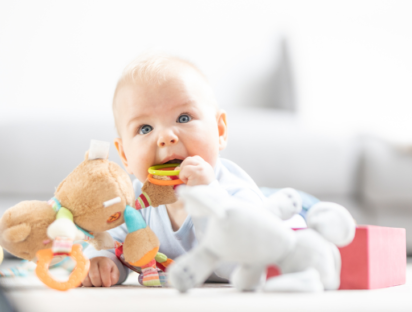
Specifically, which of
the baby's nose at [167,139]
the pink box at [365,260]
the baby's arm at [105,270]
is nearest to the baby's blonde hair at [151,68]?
the baby's nose at [167,139]

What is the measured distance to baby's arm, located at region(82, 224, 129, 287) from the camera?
0.75 metres

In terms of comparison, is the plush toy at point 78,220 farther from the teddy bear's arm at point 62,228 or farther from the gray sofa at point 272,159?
the gray sofa at point 272,159

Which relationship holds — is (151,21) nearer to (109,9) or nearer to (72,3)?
(109,9)

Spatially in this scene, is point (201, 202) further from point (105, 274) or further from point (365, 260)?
point (105, 274)

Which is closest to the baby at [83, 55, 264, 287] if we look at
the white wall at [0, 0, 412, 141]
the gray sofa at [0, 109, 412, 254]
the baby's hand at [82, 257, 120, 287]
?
the baby's hand at [82, 257, 120, 287]

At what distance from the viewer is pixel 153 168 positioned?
2.37 feet

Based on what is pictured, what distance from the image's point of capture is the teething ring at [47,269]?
0.57m

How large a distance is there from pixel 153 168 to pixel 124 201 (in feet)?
0.37

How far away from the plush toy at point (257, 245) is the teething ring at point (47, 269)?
0.58 feet

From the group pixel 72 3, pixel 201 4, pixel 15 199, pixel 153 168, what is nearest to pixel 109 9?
pixel 72 3

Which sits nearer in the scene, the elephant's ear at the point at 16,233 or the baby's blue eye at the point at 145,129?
the elephant's ear at the point at 16,233

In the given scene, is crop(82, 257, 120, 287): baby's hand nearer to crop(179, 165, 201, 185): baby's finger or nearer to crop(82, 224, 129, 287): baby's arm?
crop(82, 224, 129, 287): baby's arm

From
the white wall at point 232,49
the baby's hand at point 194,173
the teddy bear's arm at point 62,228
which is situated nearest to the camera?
the teddy bear's arm at point 62,228

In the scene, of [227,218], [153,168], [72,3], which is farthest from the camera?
[72,3]
